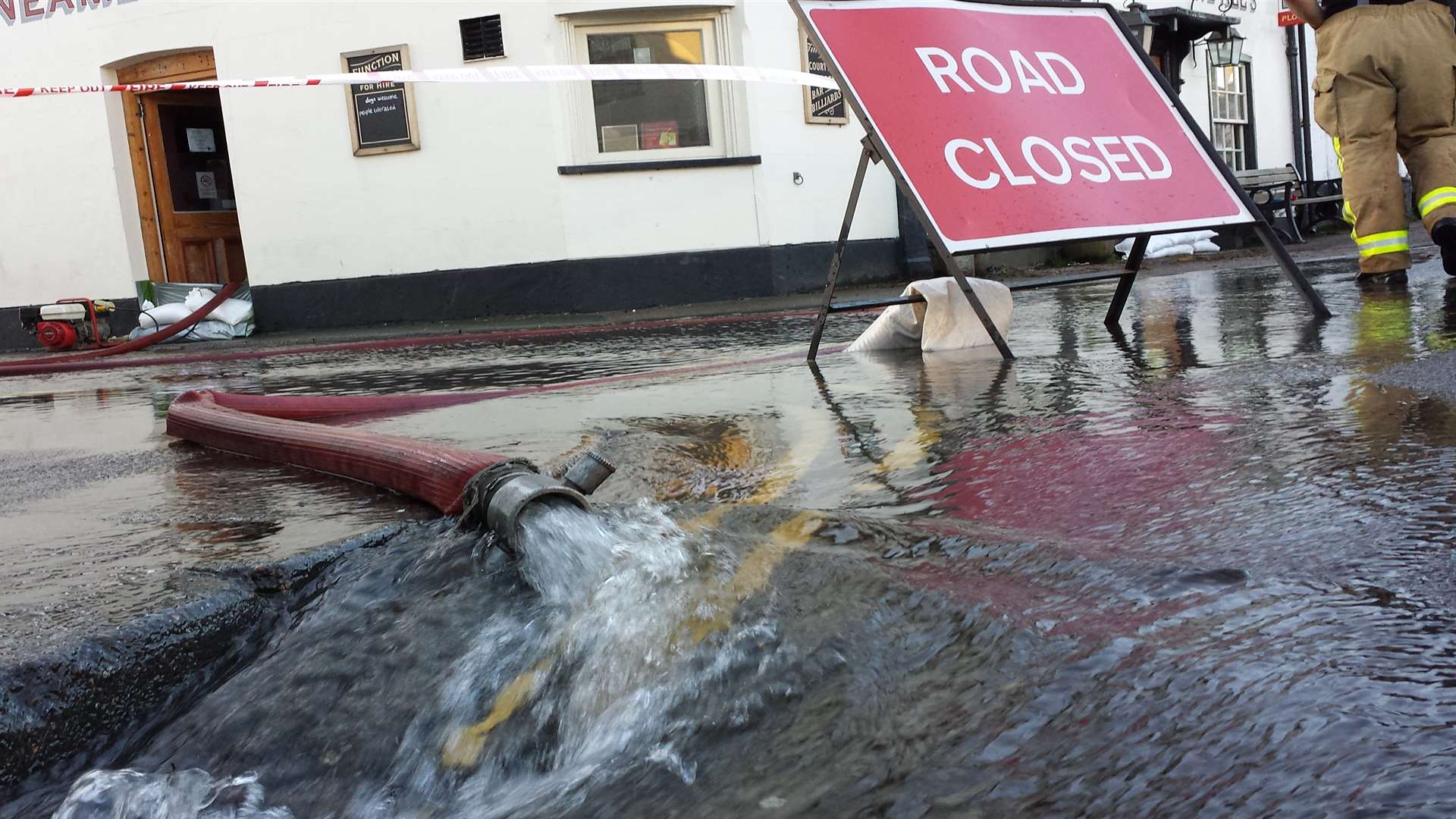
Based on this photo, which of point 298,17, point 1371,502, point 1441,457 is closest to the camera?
point 1371,502

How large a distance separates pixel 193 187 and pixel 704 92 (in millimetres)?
5880

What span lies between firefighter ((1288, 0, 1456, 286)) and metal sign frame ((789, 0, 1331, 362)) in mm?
1179

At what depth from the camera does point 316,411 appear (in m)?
3.81

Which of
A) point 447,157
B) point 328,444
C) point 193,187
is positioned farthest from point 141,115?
point 328,444

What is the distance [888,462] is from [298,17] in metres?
9.90

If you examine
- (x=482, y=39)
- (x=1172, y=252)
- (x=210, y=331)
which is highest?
(x=482, y=39)

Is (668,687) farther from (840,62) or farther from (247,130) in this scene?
(247,130)

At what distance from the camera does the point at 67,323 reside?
10586 millimetres

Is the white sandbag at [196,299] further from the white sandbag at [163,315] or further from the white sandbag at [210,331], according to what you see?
the white sandbag at [210,331]

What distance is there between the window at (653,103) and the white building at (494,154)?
0.06 ft

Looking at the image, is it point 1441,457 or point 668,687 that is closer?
point 668,687

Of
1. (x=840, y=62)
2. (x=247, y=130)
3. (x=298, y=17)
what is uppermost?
(x=298, y=17)

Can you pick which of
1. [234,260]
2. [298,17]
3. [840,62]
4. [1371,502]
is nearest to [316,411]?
[840,62]

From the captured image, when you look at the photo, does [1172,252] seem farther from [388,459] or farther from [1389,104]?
[388,459]
